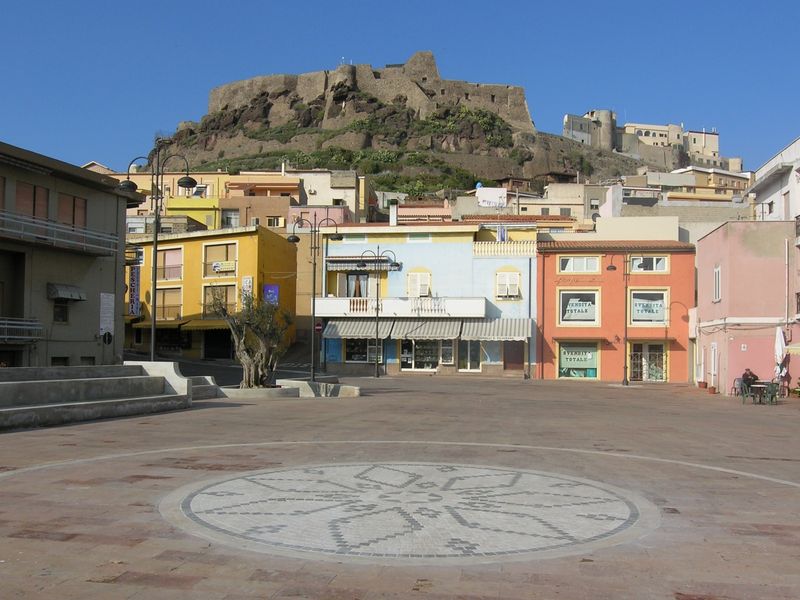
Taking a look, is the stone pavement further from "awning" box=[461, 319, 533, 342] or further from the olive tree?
"awning" box=[461, 319, 533, 342]

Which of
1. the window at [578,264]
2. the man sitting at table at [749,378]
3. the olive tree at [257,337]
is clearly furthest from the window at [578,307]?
the olive tree at [257,337]

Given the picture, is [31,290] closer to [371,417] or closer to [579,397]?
[371,417]

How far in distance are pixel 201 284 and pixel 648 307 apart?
28.0 metres

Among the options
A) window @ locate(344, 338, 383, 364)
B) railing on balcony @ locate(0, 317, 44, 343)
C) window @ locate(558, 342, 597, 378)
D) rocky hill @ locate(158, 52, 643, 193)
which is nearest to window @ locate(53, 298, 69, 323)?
railing on balcony @ locate(0, 317, 44, 343)

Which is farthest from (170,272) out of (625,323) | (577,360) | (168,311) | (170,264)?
(625,323)

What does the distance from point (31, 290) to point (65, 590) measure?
93.1 ft

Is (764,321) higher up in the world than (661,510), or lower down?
higher up

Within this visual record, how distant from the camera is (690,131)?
173 m

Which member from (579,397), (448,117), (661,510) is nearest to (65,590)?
(661,510)

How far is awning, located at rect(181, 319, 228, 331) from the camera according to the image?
5006 centimetres

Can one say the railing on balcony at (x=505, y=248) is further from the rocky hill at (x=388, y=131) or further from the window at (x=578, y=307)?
the rocky hill at (x=388, y=131)

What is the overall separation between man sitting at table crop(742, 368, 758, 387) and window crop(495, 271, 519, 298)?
59.4 feet

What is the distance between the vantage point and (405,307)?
48.0 m

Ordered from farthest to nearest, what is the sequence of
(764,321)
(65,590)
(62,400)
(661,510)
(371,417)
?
(764,321) → (371,417) → (62,400) → (661,510) → (65,590)
